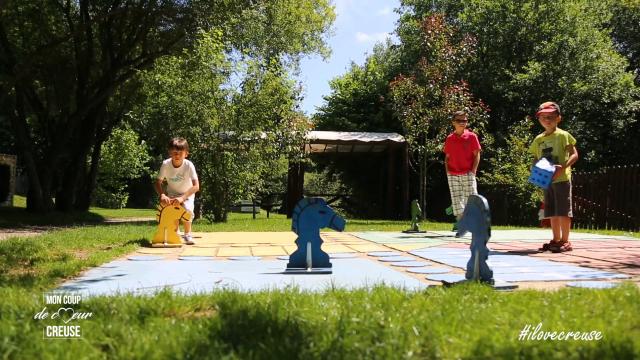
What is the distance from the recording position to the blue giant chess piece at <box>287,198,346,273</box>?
5039 mm

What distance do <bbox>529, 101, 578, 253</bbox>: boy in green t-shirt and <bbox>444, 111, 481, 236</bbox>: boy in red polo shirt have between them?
1455 millimetres

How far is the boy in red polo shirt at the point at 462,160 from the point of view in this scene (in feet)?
26.8

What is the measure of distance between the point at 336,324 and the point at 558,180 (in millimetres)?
4692

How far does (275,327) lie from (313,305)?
1.32ft

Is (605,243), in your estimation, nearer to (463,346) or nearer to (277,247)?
(277,247)

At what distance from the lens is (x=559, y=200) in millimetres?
6633

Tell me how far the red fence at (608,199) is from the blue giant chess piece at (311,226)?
10.2 m

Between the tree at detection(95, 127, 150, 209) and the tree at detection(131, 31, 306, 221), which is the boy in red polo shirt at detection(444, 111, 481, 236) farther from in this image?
the tree at detection(95, 127, 150, 209)

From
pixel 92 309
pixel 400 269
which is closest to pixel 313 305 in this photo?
pixel 92 309

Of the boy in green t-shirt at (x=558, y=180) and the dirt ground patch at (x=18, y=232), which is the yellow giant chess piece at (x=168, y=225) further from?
the dirt ground patch at (x=18, y=232)

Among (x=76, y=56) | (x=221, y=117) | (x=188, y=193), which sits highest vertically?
(x=76, y=56)

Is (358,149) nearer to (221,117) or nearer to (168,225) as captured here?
(221,117)

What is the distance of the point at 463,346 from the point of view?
8.84ft

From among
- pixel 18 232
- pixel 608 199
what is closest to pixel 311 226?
pixel 18 232
